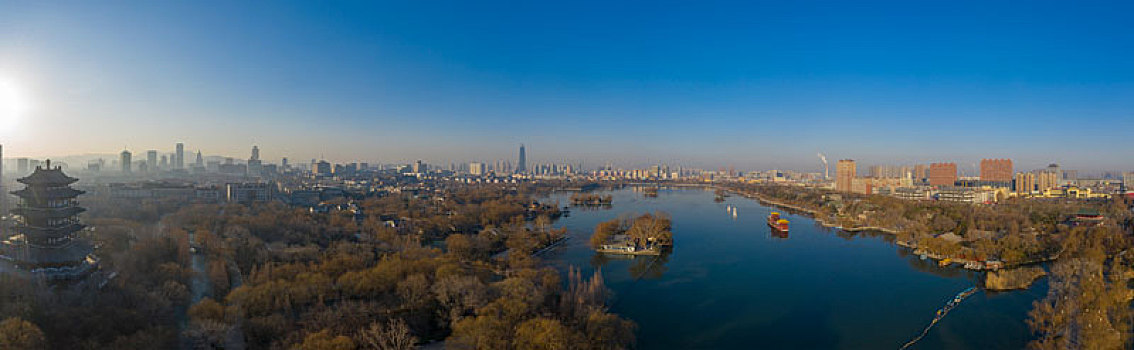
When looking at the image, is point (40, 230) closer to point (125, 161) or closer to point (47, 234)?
point (47, 234)

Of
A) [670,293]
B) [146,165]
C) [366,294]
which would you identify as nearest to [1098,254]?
[670,293]

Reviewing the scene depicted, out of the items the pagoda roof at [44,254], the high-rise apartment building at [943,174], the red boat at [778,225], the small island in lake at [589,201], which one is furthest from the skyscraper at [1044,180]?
the pagoda roof at [44,254]

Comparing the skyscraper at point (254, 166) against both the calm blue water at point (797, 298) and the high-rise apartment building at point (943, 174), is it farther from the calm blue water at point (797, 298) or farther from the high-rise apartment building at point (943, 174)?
the high-rise apartment building at point (943, 174)

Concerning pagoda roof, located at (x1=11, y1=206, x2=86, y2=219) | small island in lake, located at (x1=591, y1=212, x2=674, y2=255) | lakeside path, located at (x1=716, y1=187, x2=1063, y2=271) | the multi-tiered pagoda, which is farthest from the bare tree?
lakeside path, located at (x1=716, y1=187, x2=1063, y2=271)

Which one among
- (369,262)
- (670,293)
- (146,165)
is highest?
(146,165)

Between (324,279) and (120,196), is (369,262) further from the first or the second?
(120,196)
